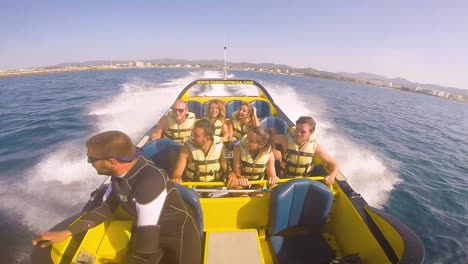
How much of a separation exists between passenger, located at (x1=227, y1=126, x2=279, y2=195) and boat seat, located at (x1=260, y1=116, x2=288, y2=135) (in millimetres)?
2152

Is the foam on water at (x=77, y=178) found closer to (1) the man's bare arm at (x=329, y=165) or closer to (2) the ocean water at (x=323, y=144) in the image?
(2) the ocean water at (x=323, y=144)

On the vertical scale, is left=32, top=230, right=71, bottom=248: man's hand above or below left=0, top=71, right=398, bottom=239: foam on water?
above

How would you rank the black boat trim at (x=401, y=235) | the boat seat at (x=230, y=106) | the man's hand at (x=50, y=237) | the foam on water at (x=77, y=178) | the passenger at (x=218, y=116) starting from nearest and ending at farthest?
the man's hand at (x=50, y=237), the black boat trim at (x=401, y=235), the foam on water at (x=77, y=178), the passenger at (x=218, y=116), the boat seat at (x=230, y=106)

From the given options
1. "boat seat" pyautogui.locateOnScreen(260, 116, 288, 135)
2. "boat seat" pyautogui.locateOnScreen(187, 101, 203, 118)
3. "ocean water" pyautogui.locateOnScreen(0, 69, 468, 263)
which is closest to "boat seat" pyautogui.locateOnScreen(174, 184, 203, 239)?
"ocean water" pyautogui.locateOnScreen(0, 69, 468, 263)

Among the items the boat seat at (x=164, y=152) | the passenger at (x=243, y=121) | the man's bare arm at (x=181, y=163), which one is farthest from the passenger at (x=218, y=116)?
the man's bare arm at (x=181, y=163)

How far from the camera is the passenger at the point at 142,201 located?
178cm

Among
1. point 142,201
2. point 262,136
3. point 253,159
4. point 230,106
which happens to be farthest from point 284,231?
point 230,106

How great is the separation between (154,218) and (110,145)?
0.63 meters

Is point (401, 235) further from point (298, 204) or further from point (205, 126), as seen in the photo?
point (205, 126)

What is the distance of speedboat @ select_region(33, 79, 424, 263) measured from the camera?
240 cm

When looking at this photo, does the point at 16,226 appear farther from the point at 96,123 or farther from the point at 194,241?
the point at 96,123

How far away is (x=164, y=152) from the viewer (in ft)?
13.8

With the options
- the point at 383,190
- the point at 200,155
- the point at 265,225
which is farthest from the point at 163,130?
the point at 383,190

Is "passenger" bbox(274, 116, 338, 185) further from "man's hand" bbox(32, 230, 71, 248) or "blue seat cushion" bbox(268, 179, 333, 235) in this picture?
"man's hand" bbox(32, 230, 71, 248)
